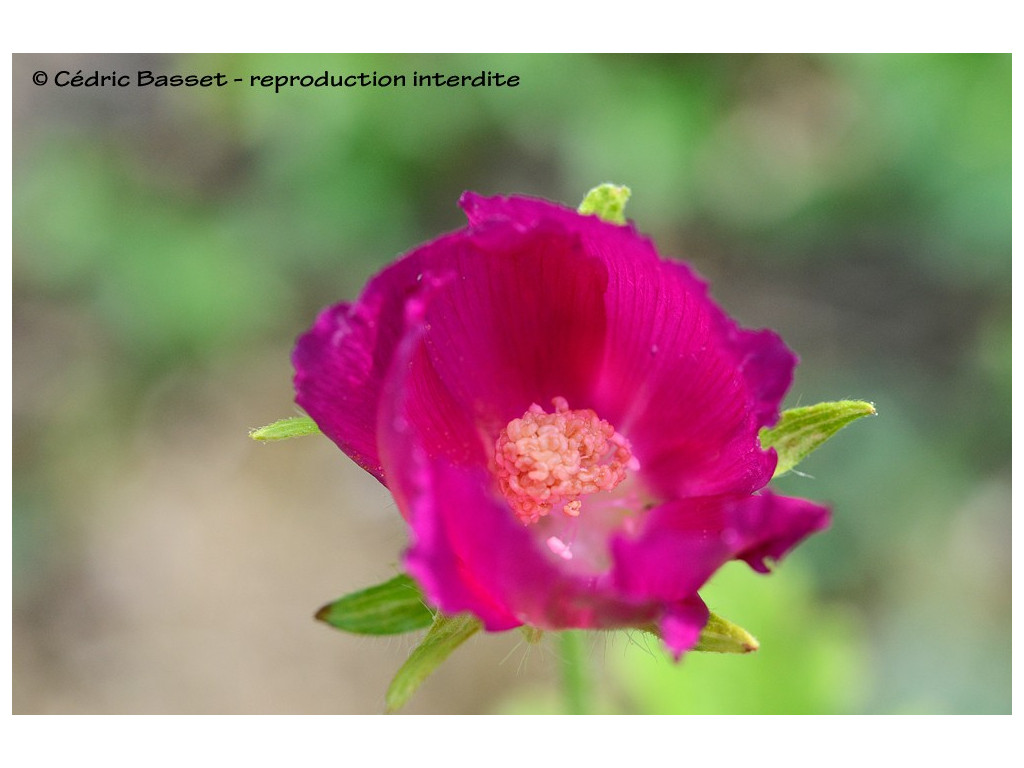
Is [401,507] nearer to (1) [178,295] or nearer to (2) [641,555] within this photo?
(2) [641,555]

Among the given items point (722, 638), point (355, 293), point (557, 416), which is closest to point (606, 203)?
point (557, 416)

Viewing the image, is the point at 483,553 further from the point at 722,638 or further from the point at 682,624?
the point at 722,638

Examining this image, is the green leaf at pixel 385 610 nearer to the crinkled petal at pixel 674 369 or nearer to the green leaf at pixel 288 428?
the green leaf at pixel 288 428

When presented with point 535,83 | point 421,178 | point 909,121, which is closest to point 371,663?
point 421,178

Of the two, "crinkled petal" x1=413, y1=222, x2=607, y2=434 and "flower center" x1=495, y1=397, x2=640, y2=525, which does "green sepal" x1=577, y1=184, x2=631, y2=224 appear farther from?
"flower center" x1=495, y1=397, x2=640, y2=525

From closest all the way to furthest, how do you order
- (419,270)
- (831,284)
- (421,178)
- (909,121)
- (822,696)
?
(419,270) → (822,696) → (909,121) → (421,178) → (831,284)
